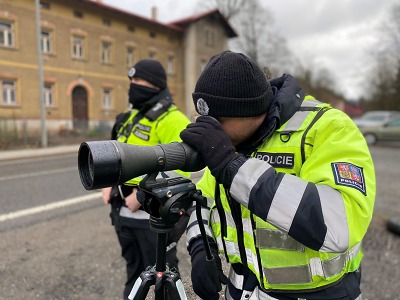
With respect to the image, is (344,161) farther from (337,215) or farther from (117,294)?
(117,294)

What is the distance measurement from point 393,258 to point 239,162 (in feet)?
11.2

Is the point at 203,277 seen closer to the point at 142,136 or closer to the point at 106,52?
the point at 142,136

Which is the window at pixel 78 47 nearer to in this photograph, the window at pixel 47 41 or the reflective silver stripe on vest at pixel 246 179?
the window at pixel 47 41

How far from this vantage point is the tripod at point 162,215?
1113 mm

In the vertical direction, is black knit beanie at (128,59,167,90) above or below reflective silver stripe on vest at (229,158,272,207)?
above

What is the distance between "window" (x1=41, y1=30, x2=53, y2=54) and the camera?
1948 cm

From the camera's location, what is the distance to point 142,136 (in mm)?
2430

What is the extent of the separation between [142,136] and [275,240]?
4.76 feet

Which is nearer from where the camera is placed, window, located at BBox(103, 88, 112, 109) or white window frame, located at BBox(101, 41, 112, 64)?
white window frame, located at BBox(101, 41, 112, 64)

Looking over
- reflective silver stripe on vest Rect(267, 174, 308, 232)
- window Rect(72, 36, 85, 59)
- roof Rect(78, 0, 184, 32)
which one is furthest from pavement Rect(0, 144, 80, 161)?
reflective silver stripe on vest Rect(267, 174, 308, 232)

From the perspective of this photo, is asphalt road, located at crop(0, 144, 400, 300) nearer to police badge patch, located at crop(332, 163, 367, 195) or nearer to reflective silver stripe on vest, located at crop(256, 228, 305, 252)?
reflective silver stripe on vest, located at crop(256, 228, 305, 252)

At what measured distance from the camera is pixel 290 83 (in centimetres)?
136

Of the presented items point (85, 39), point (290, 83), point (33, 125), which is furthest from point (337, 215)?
point (85, 39)

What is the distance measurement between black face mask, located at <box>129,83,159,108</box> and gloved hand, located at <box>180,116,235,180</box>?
5.04ft
